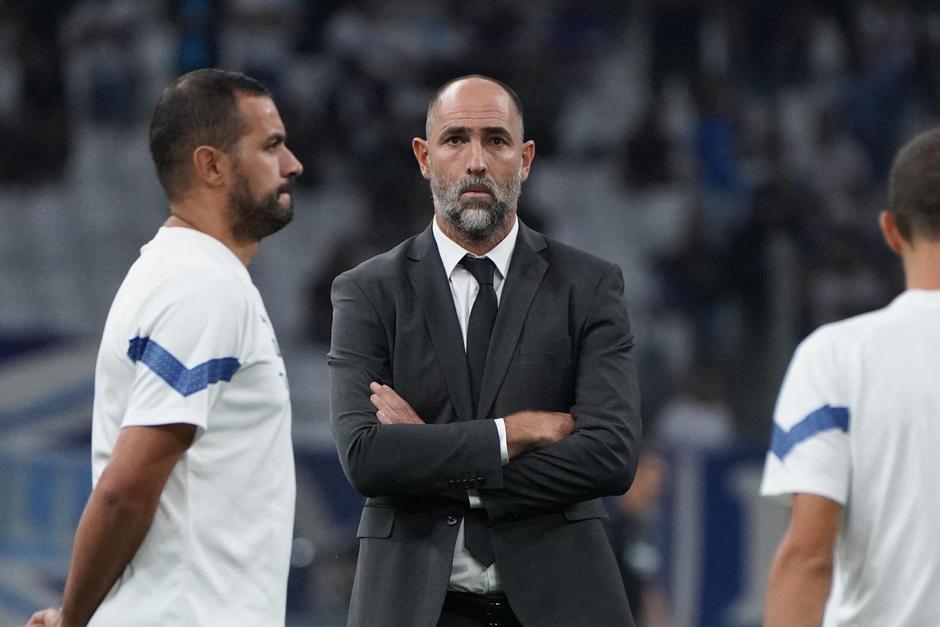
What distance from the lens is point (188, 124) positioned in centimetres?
340

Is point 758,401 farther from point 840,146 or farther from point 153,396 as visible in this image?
point 153,396

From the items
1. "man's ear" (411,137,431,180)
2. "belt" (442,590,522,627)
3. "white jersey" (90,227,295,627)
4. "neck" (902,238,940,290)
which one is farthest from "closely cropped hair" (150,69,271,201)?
"neck" (902,238,940,290)

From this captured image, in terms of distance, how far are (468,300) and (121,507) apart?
1.05 meters

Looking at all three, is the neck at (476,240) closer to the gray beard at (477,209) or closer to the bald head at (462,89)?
the gray beard at (477,209)

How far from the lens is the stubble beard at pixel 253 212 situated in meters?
3.42

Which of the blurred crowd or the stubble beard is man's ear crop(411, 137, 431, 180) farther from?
the blurred crowd

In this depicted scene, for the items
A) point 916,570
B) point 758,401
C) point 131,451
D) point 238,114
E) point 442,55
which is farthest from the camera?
point 442,55

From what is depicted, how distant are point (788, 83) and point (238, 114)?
9401mm

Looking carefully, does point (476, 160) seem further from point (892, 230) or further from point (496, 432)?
point (892, 230)

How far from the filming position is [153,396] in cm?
299

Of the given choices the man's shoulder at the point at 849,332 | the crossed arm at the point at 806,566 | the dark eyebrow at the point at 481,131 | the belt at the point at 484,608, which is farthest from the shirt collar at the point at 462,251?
the crossed arm at the point at 806,566

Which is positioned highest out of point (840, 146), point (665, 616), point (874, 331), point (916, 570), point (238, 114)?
point (840, 146)

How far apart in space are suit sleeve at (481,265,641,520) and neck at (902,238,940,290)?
2.97 feet

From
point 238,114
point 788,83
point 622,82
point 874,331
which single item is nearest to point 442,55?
point 622,82
